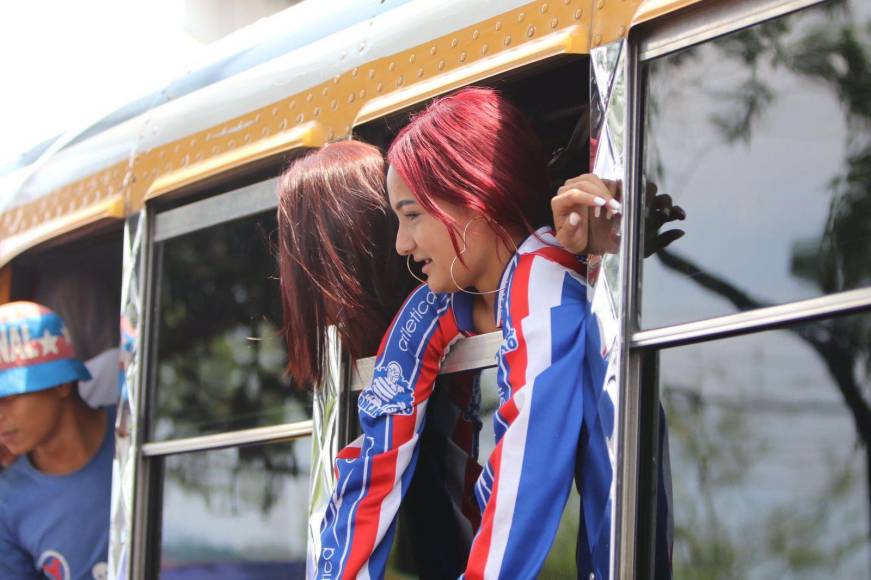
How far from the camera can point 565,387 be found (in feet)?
7.08

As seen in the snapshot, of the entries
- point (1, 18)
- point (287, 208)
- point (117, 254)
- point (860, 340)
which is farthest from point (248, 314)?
point (1, 18)

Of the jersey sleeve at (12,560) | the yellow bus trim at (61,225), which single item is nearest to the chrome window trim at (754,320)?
the yellow bus trim at (61,225)

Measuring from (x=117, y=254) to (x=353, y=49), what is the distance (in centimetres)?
162

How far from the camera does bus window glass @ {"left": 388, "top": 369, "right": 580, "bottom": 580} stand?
2.52 meters

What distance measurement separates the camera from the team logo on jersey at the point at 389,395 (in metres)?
2.46

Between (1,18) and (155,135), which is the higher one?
(1,18)

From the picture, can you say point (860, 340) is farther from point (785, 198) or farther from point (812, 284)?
point (785, 198)

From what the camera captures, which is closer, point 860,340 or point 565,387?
point 860,340

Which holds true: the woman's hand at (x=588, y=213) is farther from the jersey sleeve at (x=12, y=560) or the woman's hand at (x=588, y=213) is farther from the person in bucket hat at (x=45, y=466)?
the jersey sleeve at (x=12, y=560)

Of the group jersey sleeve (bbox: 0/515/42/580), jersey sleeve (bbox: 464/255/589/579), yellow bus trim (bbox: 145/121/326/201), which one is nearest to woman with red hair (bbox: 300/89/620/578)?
jersey sleeve (bbox: 464/255/589/579)

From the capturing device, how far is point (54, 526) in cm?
379

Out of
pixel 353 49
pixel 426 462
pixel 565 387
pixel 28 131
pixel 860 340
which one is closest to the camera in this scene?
pixel 860 340

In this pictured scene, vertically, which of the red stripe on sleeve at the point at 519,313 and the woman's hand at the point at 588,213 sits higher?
the woman's hand at the point at 588,213

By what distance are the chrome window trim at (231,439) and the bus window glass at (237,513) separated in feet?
0.05
